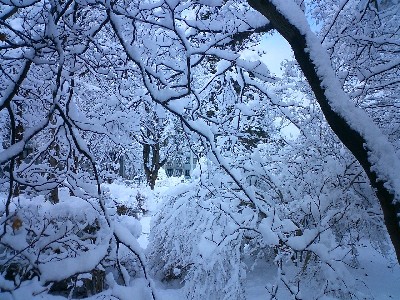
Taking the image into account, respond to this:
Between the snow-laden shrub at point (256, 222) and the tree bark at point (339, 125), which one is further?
the snow-laden shrub at point (256, 222)

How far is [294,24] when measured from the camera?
2904 millimetres

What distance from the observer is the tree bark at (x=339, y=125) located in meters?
2.58

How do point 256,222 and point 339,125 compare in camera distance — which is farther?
point 256,222

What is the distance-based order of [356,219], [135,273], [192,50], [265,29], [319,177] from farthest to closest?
[135,273], [319,177], [356,219], [265,29], [192,50]

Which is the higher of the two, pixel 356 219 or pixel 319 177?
pixel 319 177

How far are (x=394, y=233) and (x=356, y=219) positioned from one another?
10.8 ft

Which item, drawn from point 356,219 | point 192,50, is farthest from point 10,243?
point 356,219

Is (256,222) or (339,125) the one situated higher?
(339,125)

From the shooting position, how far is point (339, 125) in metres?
2.82

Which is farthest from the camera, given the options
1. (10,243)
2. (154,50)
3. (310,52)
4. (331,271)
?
(331,271)

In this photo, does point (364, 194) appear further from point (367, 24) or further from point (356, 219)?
point (367, 24)

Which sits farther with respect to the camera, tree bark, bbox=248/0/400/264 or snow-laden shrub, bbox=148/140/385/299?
snow-laden shrub, bbox=148/140/385/299

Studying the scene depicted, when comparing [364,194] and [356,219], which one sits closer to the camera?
[356,219]

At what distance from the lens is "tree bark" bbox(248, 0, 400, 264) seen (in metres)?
2.58
